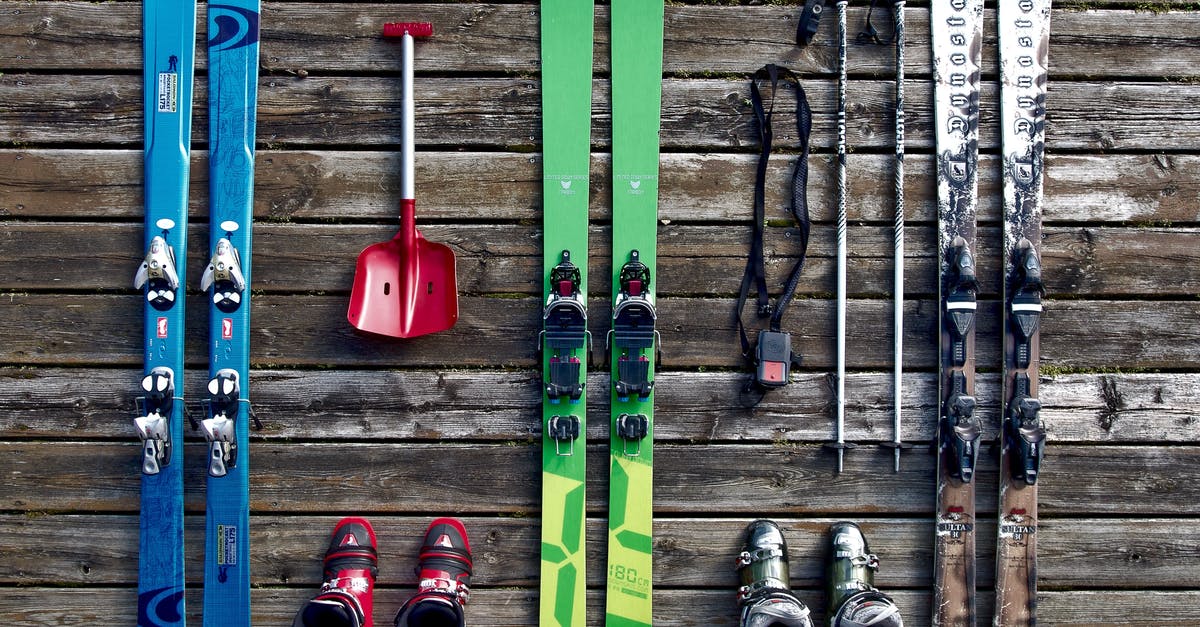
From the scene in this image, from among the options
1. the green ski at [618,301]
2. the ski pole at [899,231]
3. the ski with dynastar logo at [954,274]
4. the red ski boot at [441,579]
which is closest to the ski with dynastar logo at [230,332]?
the red ski boot at [441,579]

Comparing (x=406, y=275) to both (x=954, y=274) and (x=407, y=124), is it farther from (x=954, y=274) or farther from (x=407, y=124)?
(x=954, y=274)

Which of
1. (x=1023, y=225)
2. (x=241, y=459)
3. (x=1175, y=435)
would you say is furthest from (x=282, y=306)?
(x=1175, y=435)

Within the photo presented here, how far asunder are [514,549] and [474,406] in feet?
1.59

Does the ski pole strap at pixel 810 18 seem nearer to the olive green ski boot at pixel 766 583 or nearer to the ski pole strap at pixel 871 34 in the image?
the ski pole strap at pixel 871 34

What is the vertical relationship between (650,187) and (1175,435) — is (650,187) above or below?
above

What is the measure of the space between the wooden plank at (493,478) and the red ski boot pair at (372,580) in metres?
0.09

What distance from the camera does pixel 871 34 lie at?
245 cm

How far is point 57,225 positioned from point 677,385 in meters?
2.09

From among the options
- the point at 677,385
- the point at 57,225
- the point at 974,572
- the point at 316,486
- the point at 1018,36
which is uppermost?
the point at 1018,36

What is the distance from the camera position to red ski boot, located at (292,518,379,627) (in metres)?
2.24

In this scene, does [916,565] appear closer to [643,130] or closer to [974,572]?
[974,572]

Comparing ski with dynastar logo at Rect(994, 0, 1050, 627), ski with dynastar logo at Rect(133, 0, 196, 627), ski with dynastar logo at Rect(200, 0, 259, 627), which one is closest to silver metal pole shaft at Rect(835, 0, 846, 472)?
ski with dynastar logo at Rect(994, 0, 1050, 627)

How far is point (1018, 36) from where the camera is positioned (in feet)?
7.98

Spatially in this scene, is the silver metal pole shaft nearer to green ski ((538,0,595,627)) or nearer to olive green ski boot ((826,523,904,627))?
olive green ski boot ((826,523,904,627))
